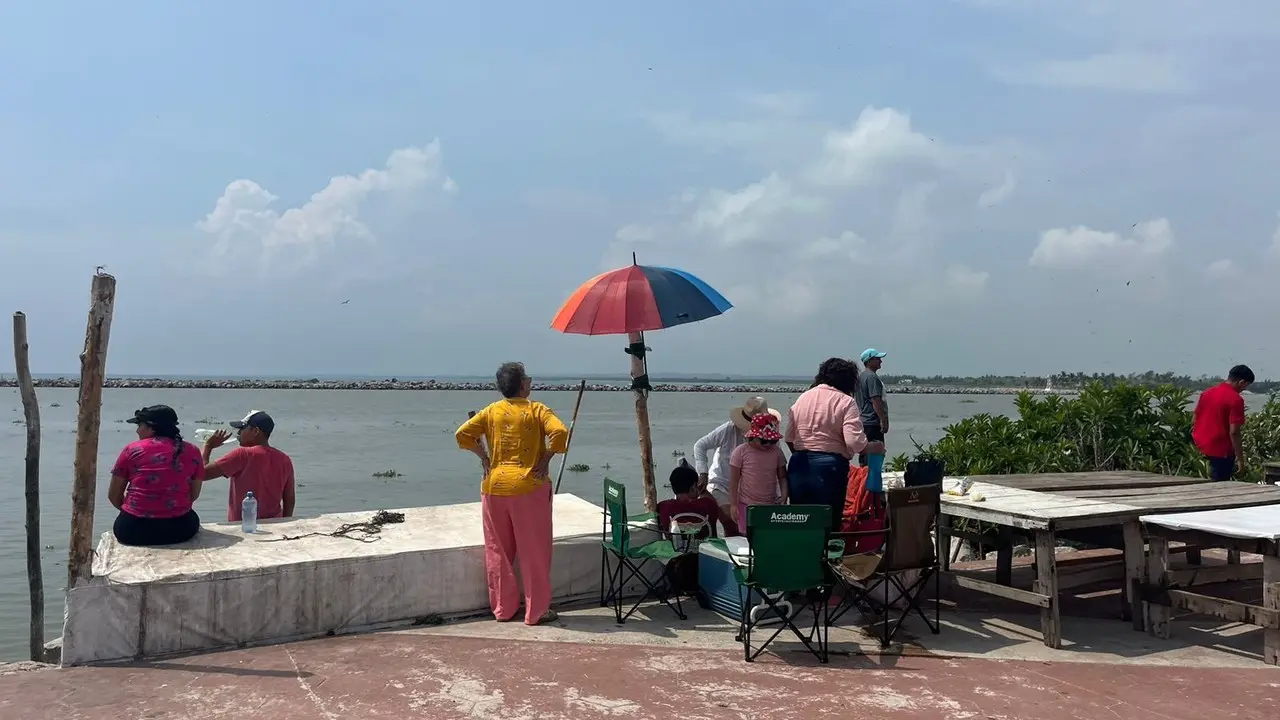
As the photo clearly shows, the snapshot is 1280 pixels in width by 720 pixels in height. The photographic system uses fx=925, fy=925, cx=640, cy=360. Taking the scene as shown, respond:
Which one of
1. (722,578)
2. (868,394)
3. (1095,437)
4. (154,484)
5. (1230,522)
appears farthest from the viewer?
(1095,437)

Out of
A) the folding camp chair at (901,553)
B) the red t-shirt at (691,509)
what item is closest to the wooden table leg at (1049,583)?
the folding camp chair at (901,553)

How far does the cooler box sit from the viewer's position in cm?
607

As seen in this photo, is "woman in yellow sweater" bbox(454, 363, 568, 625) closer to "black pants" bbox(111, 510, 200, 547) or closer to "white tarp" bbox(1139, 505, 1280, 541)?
"black pants" bbox(111, 510, 200, 547)

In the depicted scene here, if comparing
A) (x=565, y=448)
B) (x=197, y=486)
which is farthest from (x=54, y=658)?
(x=565, y=448)

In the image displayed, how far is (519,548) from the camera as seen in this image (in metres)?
5.96

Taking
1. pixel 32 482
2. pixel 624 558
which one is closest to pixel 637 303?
pixel 624 558

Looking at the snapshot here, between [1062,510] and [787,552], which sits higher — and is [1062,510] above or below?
above

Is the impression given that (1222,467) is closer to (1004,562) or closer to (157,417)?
(1004,562)

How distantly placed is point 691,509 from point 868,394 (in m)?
2.66

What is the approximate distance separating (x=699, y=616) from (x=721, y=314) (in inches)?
87.7

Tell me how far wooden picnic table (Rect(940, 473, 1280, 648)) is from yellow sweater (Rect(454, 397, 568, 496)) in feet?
8.56

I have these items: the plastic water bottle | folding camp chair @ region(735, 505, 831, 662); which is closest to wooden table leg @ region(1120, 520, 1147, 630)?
folding camp chair @ region(735, 505, 831, 662)

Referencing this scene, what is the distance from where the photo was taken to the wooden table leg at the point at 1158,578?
571cm

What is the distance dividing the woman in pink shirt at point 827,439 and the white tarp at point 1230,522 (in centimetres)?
178
